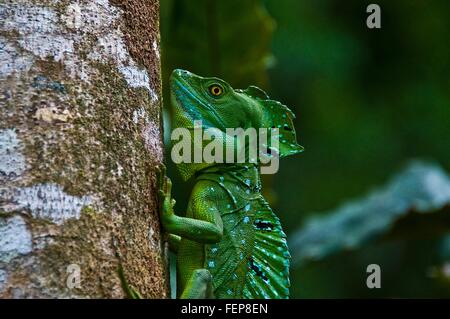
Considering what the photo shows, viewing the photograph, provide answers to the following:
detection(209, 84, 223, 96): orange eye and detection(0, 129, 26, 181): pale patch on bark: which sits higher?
detection(209, 84, 223, 96): orange eye

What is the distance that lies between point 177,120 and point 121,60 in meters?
0.92

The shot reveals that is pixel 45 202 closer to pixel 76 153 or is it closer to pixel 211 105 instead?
pixel 76 153

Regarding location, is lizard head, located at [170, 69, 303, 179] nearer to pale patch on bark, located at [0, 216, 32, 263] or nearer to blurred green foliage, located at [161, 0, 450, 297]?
pale patch on bark, located at [0, 216, 32, 263]

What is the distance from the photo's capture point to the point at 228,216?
373 cm

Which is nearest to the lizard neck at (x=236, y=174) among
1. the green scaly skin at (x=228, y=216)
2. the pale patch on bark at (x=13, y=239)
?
the green scaly skin at (x=228, y=216)

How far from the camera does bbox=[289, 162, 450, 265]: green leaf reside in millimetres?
5477

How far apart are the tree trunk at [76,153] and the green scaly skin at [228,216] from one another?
579 mm

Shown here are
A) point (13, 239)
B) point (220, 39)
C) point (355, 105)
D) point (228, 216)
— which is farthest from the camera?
point (355, 105)

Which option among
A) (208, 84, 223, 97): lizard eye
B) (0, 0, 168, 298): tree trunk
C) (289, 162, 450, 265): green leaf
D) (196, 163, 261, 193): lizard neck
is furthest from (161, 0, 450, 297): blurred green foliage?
(0, 0, 168, 298): tree trunk

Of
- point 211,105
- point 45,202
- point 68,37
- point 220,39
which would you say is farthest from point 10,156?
point 220,39

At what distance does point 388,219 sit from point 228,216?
7.34 ft

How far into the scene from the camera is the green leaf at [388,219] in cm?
548

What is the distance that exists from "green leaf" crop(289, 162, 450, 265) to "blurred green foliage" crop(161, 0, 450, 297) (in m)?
3.94

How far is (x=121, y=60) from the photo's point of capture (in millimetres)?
2988
